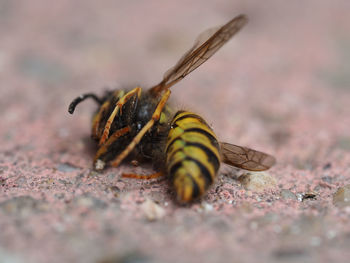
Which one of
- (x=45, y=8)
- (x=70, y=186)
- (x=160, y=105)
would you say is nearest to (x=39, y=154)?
(x=70, y=186)

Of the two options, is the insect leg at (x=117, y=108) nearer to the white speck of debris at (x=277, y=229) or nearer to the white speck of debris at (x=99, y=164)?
the white speck of debris at (x=99, y=164)

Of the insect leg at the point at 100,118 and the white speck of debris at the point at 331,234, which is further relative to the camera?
the insect leg at the point at 100,118

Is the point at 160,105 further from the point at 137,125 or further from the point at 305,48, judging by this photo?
the point at 305,48

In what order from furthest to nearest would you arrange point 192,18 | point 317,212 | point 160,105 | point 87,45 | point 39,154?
point 192,18, point 87,45, point 39,154, point 160,105, point 317,212

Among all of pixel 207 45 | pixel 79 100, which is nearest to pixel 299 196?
pixel 207 45

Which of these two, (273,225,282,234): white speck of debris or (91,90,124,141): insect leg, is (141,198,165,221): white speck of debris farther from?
(91,90,124,141): insect leg

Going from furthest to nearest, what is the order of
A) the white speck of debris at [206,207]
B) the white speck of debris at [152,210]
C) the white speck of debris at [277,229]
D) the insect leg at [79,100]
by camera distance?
1. the insect leg at [79,100]
2. the white speck of debris at [206,207]
3. the white speck of debris at [152,210]
4. the white speck of debris at [277,229]

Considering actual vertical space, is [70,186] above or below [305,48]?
below

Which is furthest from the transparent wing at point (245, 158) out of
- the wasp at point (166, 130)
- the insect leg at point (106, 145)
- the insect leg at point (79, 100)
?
the insect leg at point (79, 100)
